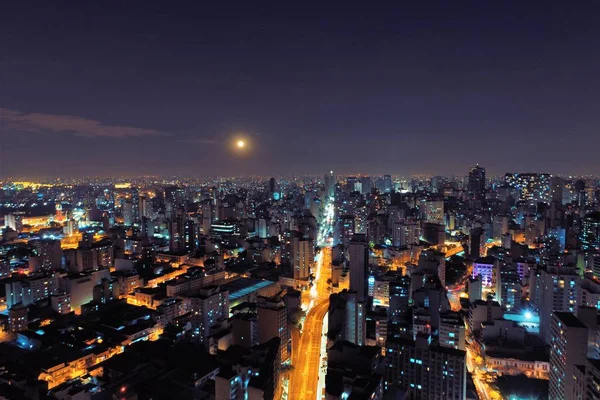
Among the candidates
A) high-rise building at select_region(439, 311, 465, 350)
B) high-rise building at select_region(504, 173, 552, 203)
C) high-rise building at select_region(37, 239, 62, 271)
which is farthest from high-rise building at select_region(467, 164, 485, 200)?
high-rise building at select_region(37, 239, 62, 271)

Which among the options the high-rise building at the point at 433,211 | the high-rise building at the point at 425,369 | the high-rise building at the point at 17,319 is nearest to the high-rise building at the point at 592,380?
the high-rise building at the point at 425,369

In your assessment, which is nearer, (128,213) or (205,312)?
(205,312)

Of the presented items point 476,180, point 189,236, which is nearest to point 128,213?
point 189,236

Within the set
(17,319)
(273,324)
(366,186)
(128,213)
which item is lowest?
(17,319)

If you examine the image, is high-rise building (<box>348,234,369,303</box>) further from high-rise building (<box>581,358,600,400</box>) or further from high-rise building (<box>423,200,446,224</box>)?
high-rise building (<box>423,200,446,224</box>)

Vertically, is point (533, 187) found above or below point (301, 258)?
above

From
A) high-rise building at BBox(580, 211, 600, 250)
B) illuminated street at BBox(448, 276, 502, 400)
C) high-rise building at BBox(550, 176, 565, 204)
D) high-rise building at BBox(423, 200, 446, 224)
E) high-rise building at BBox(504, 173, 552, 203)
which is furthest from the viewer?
high-rise building at BBox(504, 173, 552, 203)

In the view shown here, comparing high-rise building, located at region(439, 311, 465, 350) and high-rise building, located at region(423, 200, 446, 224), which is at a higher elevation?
high-rise building, located at region(423, 200, 446, 224)

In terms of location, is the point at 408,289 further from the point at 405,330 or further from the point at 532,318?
the point at 532,318

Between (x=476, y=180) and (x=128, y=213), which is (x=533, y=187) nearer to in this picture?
(x=476, y=180)
